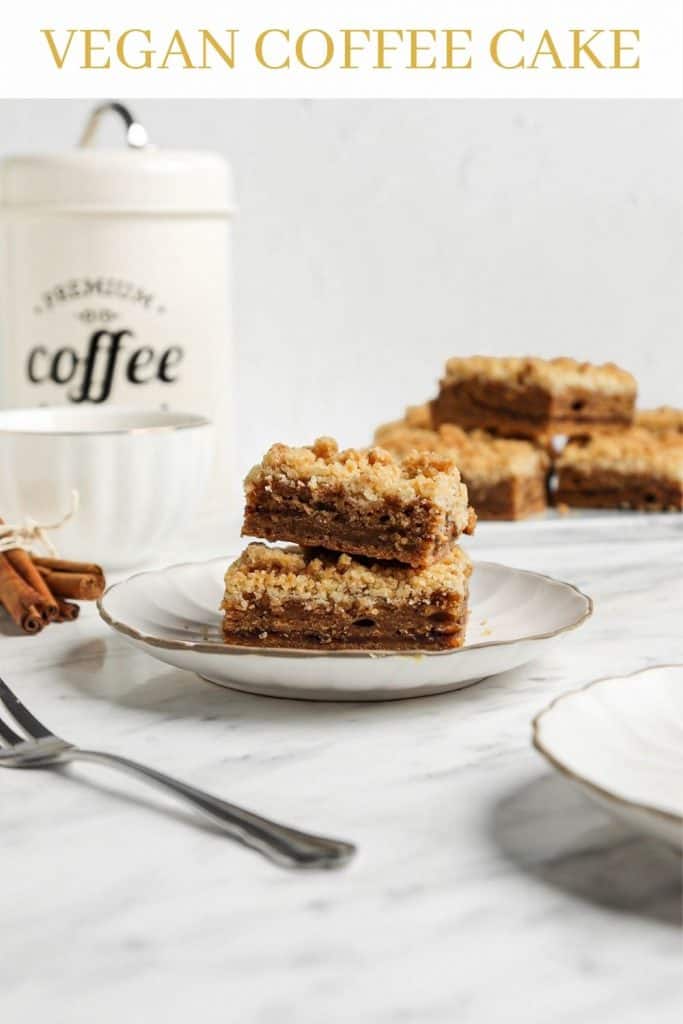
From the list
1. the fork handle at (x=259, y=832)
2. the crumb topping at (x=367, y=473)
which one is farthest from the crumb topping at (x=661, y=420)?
the fork handle at (x=259, y=832)

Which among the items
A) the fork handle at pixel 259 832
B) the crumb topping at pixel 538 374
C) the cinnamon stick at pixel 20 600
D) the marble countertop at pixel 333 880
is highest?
the crumb topping at pixel 538 374

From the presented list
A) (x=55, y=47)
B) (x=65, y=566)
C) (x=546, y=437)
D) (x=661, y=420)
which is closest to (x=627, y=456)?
(x=546, y=437)

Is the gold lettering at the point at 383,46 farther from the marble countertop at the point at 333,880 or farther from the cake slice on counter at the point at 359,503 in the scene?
the marble countertop at the point at 333,880

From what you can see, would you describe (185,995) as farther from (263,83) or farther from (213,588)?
(263,83)

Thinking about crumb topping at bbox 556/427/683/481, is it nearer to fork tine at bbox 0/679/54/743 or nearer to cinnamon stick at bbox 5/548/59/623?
cinnamon stick at bbox 5/548/59/623

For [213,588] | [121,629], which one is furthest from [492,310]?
[121,629]

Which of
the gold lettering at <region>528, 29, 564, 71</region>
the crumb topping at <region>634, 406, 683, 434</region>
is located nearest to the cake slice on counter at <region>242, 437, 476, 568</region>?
the crumb topping at <region>634, 406, 683, 434</region>
